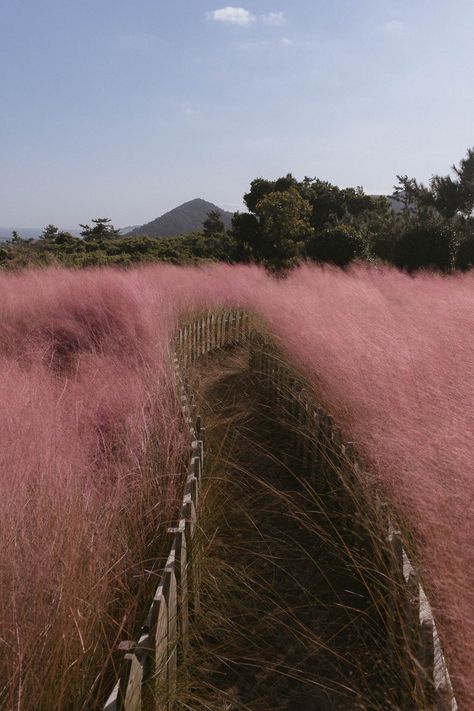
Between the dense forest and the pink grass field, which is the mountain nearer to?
the dense forest

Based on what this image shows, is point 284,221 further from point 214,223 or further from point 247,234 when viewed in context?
point 214,223

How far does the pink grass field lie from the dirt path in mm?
377

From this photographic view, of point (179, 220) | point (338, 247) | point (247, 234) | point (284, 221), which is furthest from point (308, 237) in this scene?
point (179, 220)

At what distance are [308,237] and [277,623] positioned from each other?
19.3 m

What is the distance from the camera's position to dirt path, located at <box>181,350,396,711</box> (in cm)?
232

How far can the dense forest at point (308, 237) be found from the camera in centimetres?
1462

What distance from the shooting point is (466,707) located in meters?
1.64

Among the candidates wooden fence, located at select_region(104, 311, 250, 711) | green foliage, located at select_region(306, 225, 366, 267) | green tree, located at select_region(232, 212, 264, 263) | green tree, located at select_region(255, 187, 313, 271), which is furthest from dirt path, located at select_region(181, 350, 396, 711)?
green tree, located at select_region(232, 212, 264, 263)

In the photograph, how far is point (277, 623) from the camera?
271cm

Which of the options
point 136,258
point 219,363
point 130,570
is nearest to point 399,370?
point 130,570

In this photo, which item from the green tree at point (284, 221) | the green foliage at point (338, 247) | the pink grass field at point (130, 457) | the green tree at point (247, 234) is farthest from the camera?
the green tree at point (247, 234)

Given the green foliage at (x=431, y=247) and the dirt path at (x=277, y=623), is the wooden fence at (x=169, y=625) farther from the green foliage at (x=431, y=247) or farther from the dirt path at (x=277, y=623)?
the green foliage at (x=431, y=247)

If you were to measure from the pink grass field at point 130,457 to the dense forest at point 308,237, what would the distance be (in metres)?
6.63

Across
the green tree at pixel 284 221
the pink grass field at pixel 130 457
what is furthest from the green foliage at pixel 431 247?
the pink grass field at pixel 130 457
